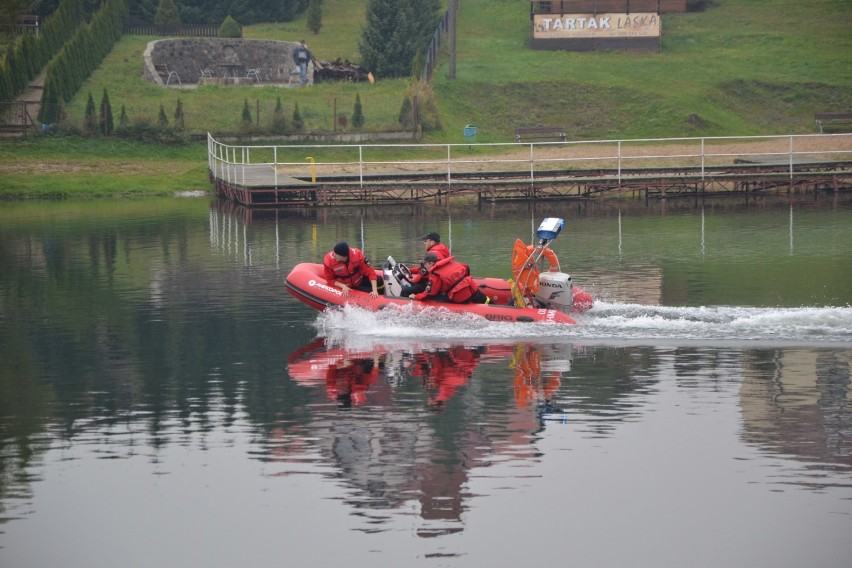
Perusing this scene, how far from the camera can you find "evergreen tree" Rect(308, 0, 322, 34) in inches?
2746

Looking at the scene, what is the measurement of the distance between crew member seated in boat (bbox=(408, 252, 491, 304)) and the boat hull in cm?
12

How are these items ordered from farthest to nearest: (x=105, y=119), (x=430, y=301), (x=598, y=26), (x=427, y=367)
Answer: (x=598, y=26)
(x=105, y=119)
(x=430, y=301)
(x=427, y=367)

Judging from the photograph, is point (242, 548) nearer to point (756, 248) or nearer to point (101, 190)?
point (756, 248)

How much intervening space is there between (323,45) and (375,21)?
7834 millimetres

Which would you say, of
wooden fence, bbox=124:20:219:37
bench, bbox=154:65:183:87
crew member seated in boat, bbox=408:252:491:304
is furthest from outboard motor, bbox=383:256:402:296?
wooden fence, bbox=124:20:219:37

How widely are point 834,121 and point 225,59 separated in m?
28.8

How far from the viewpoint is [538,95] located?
5512cm

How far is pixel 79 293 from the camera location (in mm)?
22344

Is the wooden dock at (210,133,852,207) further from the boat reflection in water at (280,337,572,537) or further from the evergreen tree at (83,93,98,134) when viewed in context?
the boat reflection in water at (280,337,572,537)

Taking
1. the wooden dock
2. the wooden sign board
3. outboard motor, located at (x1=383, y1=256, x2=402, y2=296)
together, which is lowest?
outboard motor, located at (x1=383, y1=256, x2=402, y2=296)

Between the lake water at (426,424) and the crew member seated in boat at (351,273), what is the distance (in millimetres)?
497

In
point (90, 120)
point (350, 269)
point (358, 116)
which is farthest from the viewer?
point (358, 116)

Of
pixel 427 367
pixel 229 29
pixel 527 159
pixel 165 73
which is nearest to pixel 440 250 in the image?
pixel 427 367

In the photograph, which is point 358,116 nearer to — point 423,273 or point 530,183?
point 530,183
